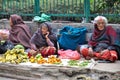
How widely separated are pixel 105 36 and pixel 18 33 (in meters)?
2.45

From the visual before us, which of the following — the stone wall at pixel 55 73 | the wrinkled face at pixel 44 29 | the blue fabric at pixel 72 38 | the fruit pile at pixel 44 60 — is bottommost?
the stone wall at pixel 55 73

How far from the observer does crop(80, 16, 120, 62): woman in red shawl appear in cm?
811

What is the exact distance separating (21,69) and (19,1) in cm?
341

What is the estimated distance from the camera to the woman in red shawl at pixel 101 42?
26.6ft

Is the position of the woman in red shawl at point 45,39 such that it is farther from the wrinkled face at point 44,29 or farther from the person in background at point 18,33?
the person in background at point 18,33

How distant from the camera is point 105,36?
828cm

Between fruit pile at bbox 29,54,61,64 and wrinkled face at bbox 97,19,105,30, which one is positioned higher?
wrinkled face at bbox 97,19,105,30

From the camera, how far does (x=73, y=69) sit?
7.51 m

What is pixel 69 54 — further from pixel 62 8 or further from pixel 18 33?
pixel 62 8

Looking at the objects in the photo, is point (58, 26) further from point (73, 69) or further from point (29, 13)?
point (73, 69)

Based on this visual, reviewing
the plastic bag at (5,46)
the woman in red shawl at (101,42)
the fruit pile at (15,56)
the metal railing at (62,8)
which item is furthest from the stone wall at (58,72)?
the metal railing at (62,8)

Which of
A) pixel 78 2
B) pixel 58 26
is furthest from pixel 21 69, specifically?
pixel 78 2

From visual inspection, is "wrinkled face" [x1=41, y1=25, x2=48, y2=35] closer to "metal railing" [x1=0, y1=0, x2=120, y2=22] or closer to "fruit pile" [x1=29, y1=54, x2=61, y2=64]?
"fruit pile" [x1=29, y1=54, x2=61, y2=64]

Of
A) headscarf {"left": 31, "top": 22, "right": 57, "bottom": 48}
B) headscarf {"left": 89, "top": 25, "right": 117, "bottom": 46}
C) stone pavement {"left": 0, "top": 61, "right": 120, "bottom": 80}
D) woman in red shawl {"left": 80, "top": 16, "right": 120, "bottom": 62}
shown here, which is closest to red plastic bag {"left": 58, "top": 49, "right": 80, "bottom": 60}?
woman in red shawl {"left": 80, "top": 16, "right": 120, "bottom": 62}
